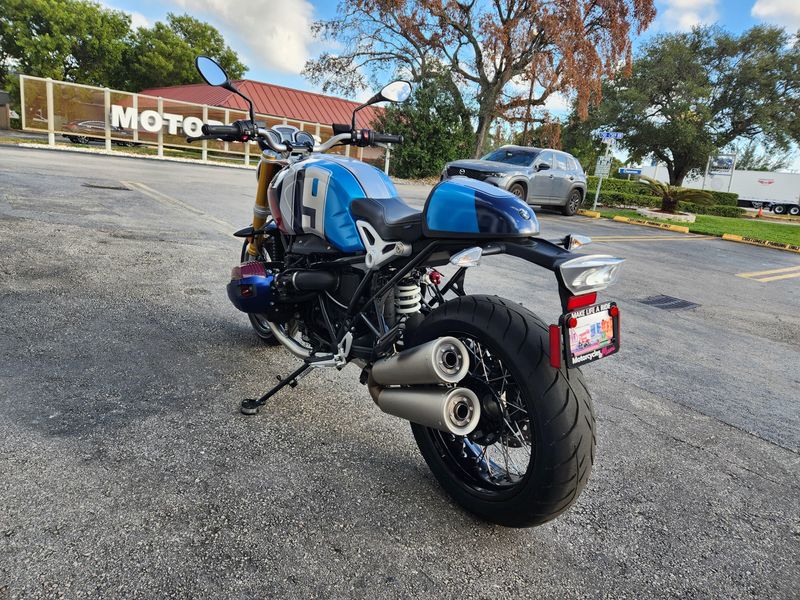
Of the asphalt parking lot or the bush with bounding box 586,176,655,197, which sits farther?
the bush with bounding box 586,176,655,197

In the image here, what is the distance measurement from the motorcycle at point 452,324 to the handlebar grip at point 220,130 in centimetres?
2

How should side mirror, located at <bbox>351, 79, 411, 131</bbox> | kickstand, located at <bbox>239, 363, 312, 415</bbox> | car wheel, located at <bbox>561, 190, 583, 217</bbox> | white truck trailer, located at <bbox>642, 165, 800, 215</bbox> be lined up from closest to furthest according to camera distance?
1. kickstand, located at <bbox>239, 363, 312, 415</bbox>
2. side mirror, located at <bbox>351, 79, 411, 131</bbox>
3. car wheel, located at <bbox>561, 190, 583, 217</bbox>
4. white truck trailer, located at <bbox>642, 165, 800, 215</bbox>

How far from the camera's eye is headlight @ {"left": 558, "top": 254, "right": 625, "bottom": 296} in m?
1.68

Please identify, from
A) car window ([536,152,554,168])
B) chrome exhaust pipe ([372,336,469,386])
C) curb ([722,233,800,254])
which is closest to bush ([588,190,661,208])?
car window ([536,152,554,168])

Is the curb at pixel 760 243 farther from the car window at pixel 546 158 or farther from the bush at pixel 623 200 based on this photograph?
the bush at pixel 623 200

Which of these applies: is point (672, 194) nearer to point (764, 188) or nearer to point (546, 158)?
point (546, 158)

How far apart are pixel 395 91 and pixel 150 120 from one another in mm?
20791

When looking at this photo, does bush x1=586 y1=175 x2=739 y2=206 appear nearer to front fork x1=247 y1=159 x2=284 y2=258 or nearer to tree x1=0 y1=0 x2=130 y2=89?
front fork x1=247 y1=159 x2=284 y2=258

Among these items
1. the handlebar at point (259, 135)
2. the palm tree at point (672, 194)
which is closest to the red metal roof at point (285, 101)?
the palm tree at point (672, 194)

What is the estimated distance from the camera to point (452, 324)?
1922mm

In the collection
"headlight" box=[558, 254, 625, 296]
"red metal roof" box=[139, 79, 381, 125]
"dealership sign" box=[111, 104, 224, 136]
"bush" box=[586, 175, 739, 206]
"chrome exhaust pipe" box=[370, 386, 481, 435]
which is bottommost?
"chrome exhaust pipe" box=[370, 386, 481, 435]

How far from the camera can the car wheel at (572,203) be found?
1530 cm

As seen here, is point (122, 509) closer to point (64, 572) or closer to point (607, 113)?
point (64, 572)

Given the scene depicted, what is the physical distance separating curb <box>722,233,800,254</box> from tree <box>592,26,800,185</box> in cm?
1874
